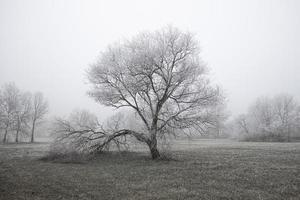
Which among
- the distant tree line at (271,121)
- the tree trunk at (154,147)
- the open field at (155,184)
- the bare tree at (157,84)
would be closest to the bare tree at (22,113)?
the bare tree at (157,84)

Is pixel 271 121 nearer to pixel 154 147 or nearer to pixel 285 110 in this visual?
pixel 285 110

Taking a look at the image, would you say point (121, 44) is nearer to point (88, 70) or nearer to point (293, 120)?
point (88, 70)

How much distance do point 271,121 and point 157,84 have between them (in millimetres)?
62216

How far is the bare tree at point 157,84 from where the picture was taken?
59.2 feet

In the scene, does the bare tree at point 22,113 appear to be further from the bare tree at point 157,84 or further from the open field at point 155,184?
the open field at point 155,184

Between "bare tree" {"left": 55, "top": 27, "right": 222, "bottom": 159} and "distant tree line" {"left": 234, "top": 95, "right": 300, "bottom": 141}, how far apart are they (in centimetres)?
4478

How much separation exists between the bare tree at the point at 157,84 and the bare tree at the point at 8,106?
3576cm

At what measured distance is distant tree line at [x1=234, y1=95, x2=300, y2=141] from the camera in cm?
5400

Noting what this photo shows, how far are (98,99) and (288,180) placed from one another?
15.6 metres

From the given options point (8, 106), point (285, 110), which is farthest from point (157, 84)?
point (285, 110)

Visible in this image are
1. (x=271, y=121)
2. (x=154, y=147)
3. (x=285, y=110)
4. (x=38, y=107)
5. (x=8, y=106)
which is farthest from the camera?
(x=285, y=110)

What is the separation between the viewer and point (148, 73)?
18.1 metres

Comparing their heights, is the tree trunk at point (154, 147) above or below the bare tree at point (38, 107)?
below

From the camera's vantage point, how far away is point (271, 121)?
221ft
